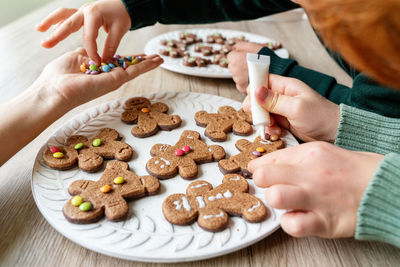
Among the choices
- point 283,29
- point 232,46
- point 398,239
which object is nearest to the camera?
point 398,239

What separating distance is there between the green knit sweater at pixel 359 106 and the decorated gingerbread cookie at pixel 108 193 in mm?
417

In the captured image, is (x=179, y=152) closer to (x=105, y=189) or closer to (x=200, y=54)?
(x=105, y=189)

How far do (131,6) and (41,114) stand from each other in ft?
1.51

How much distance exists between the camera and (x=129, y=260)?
→ 58 cm

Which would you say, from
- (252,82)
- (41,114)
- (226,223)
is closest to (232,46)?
(252,82)

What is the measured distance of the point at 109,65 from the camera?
0.98 meters

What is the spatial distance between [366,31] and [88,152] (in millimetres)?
634

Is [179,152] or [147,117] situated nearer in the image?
[179,152]

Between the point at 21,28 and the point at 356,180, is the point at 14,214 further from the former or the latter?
the point at 21,28

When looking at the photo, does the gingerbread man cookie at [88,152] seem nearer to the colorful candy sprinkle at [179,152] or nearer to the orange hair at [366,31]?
the colorful candy sprinkle at [179,152]

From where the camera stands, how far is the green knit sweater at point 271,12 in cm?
84

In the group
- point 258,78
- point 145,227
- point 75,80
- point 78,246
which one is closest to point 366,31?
point 258,78

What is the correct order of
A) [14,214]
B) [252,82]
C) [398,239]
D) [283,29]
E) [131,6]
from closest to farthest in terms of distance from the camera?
[398,239], [14,214], [252,82], [131,6], [283,29]

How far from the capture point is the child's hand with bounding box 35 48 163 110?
869mm
